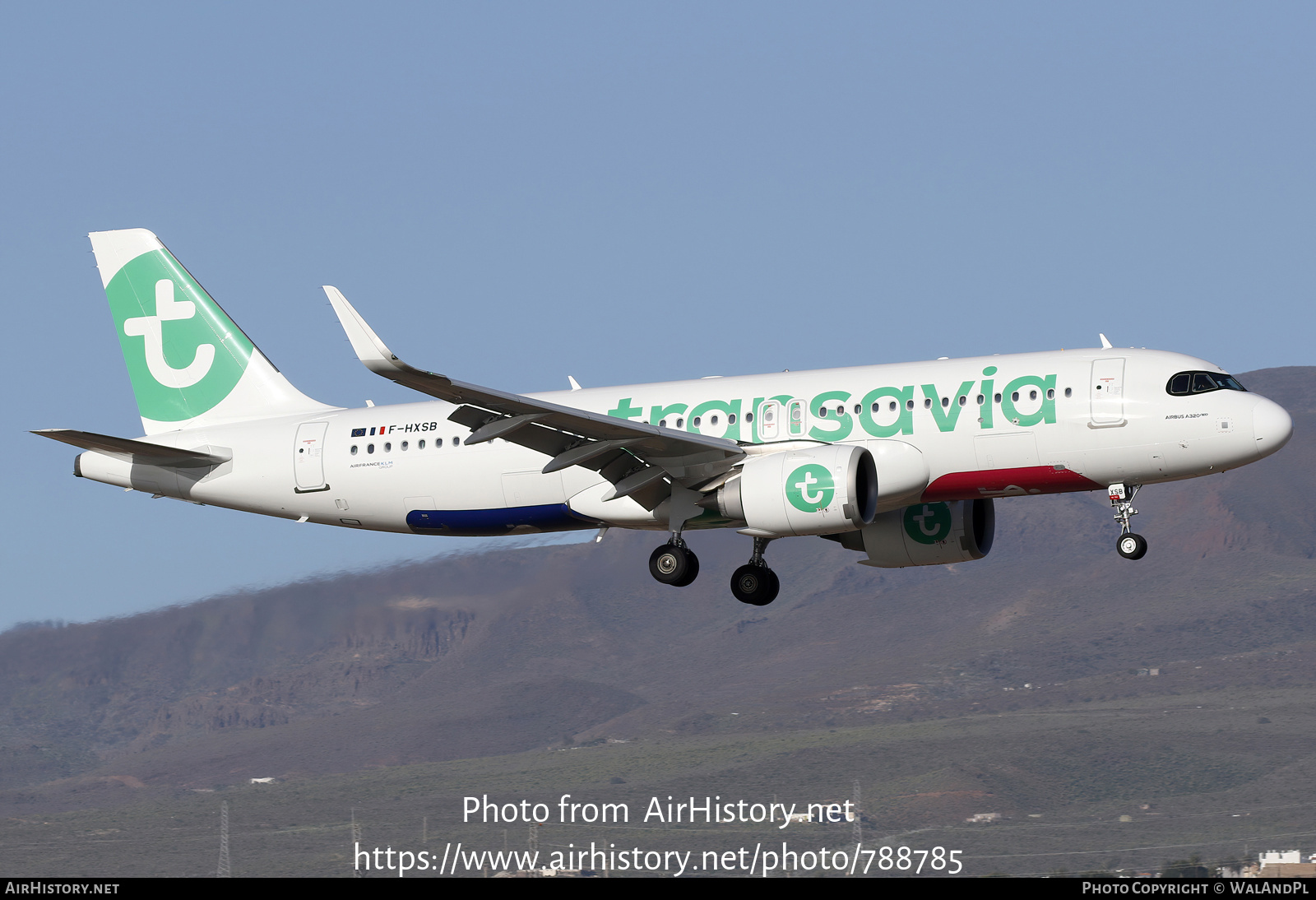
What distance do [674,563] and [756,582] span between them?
293 cm

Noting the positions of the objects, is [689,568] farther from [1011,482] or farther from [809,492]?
[1011,482]

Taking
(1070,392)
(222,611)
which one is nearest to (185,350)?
(1070,392)

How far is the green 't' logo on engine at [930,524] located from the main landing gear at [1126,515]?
5.64m

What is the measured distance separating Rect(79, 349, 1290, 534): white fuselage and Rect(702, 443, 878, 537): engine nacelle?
0.98 metres

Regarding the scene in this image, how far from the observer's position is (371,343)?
33.7m

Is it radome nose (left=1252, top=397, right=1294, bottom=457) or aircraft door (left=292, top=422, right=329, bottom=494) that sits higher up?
aircraft door (left=292, top=422, right=329, bottom=494)

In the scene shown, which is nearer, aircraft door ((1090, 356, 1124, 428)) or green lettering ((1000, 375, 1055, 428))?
aircraft door ((1090, 356, 1124, 428))

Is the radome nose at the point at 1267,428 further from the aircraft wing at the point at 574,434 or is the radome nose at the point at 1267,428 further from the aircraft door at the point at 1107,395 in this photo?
the aircraft wing at the point at 574,434

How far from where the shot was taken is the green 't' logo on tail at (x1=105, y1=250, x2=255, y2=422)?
47188 mm

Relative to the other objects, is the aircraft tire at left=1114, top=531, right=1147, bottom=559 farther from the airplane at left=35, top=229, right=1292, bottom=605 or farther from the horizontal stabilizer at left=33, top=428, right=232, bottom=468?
the horizontal stabilizer at left=33, top=428, right=232, bottom=468

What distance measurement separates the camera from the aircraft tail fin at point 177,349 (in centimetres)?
4691

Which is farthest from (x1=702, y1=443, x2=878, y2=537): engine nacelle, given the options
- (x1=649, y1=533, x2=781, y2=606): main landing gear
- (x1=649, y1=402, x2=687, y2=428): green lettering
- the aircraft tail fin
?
the aircraft tail fin
